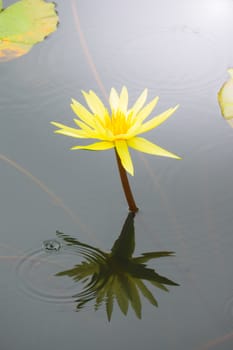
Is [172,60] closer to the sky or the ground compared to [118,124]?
closer to the sky

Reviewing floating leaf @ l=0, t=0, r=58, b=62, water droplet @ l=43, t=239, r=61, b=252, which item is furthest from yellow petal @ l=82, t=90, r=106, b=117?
floating leaf @ l=0, t=0, r=58, b=62

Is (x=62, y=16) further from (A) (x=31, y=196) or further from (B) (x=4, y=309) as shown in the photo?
(B) (x=4, y=309)

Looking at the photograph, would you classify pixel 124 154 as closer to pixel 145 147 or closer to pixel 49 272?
pixel 145 147

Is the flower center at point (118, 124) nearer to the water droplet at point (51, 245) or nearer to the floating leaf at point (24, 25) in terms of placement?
the water droplet at point (51, 245)

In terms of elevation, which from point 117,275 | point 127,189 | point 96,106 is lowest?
point 117,275

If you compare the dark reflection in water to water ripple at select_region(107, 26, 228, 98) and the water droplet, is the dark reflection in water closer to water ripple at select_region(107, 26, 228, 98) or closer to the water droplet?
the water droplet

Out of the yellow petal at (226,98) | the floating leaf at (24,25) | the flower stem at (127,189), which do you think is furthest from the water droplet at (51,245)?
the floating leaf at (24,25)

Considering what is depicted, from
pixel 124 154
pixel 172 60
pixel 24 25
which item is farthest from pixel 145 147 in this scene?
pixel 24 25
